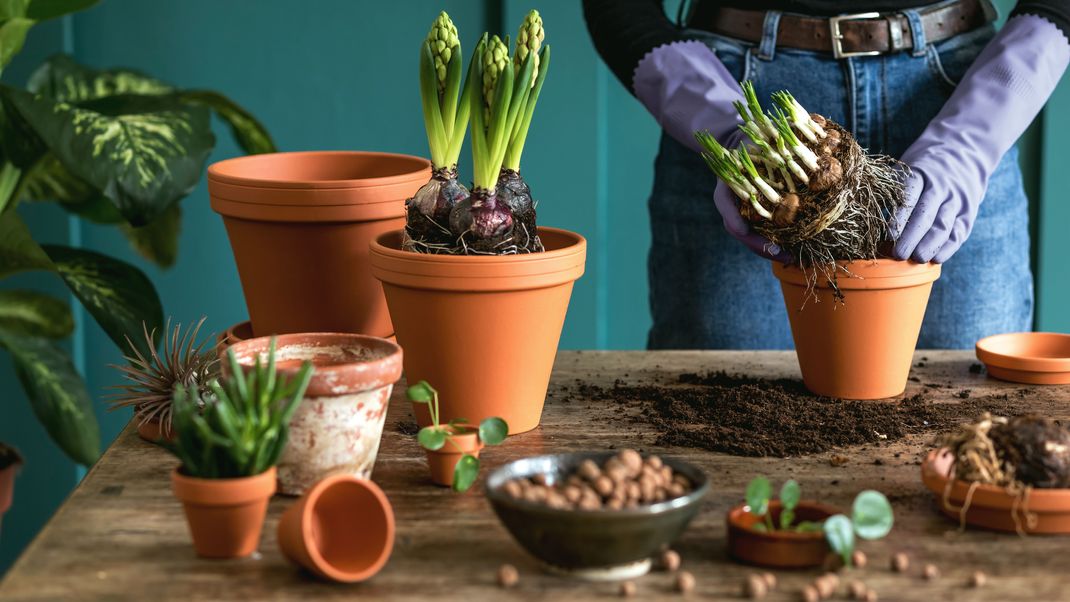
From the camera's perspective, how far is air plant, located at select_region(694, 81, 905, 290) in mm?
1241

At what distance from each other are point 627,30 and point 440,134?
0.54 meters

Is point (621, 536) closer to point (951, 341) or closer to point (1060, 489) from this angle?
point (1060, 489)

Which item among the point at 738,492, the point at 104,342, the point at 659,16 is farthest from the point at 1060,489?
the point at 104,342

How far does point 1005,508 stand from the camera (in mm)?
913

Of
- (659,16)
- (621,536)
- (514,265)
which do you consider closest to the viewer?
(621,536)

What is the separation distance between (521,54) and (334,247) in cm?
33

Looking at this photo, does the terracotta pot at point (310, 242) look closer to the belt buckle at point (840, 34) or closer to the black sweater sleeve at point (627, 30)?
the black sweater sleeve at point (627, 30)

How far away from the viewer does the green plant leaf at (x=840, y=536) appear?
0.84m

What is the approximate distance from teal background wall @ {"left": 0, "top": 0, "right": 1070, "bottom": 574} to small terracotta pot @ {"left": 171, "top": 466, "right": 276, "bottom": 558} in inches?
74.4

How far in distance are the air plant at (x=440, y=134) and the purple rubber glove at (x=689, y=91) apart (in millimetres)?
394

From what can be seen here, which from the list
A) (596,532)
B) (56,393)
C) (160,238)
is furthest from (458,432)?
(160,238)

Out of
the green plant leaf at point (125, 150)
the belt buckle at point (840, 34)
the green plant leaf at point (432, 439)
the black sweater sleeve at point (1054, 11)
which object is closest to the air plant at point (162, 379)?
the green plant leaf at point (432, 439)

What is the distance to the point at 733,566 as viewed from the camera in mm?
873

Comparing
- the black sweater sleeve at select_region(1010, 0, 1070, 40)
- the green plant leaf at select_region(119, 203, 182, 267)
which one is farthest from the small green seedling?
the green plant leaf at select_region(119, 203, 182, 267)
